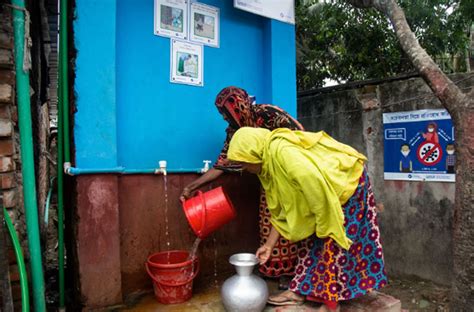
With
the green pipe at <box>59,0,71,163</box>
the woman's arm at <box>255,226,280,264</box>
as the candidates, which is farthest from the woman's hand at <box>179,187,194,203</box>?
the green pipe at <box>59,0,71,163</box>

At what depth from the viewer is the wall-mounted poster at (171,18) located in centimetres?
317

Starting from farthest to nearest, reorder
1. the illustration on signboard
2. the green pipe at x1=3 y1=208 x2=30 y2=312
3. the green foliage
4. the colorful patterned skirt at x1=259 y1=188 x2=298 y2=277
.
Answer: the green foliage
the illustration on signboard
the colorful patterned skirt at x1=259 y1=188 x2=298 y2=277
the green pipe at x1=3 y1=208 x2=30 y2=312

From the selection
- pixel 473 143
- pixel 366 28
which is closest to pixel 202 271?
pixel 473 143

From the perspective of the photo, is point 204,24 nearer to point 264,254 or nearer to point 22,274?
point 264,254

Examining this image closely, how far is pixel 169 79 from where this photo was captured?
323cm

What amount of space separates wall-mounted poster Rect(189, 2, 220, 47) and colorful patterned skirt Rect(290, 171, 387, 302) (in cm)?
183

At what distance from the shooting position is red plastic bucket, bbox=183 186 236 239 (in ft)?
8.66

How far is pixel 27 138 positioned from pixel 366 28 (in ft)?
17.2

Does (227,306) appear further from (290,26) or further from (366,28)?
(366,28)

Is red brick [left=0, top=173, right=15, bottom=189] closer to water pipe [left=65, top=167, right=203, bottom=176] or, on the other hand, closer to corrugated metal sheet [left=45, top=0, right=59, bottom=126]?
water pipe [left=65, top=167, right=203, bottom=176]

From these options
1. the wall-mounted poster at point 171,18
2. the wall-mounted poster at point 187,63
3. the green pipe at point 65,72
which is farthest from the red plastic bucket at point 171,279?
the wall-mounted poster at point 171,18

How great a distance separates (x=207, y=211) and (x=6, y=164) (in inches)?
51.1

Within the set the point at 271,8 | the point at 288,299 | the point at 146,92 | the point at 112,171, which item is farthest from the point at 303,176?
the point at 271,8

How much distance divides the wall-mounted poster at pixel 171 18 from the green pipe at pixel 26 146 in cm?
107
